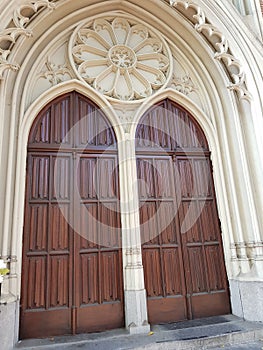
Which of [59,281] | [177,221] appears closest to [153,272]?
[177,221]

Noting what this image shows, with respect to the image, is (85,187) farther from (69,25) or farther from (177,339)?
(69,25)

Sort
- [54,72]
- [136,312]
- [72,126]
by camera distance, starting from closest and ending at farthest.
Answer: [136,312] → [72,126] → [54,72]

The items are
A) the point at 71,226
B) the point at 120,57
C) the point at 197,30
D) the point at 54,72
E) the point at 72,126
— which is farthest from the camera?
the point at 120,57

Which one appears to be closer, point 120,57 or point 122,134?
point 122,134

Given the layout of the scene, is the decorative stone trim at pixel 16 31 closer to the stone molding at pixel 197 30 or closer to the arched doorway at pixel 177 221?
the stone molding at pixel 197 30

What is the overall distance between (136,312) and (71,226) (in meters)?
1.42

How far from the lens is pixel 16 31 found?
359 centimetres

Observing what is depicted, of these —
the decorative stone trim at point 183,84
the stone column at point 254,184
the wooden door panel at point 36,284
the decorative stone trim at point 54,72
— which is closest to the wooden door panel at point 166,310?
the stone column at point 254,184

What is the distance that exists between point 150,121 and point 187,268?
7.93 feet

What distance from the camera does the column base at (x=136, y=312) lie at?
345 centimetres

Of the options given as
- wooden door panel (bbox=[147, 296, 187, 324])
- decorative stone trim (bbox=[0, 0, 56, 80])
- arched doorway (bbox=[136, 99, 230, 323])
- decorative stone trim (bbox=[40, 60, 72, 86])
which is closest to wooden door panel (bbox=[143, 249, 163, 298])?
arched doorway (bbox=[136, 99, 230, 323])

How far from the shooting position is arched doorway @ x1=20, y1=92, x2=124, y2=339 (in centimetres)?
352

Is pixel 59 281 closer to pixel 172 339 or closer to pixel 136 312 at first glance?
pixel 136 312

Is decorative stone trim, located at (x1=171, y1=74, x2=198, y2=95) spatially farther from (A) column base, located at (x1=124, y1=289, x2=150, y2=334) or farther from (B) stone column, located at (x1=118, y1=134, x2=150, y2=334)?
(A) column base, located at (x1=124, y1=289, x2=150, y2=334)
